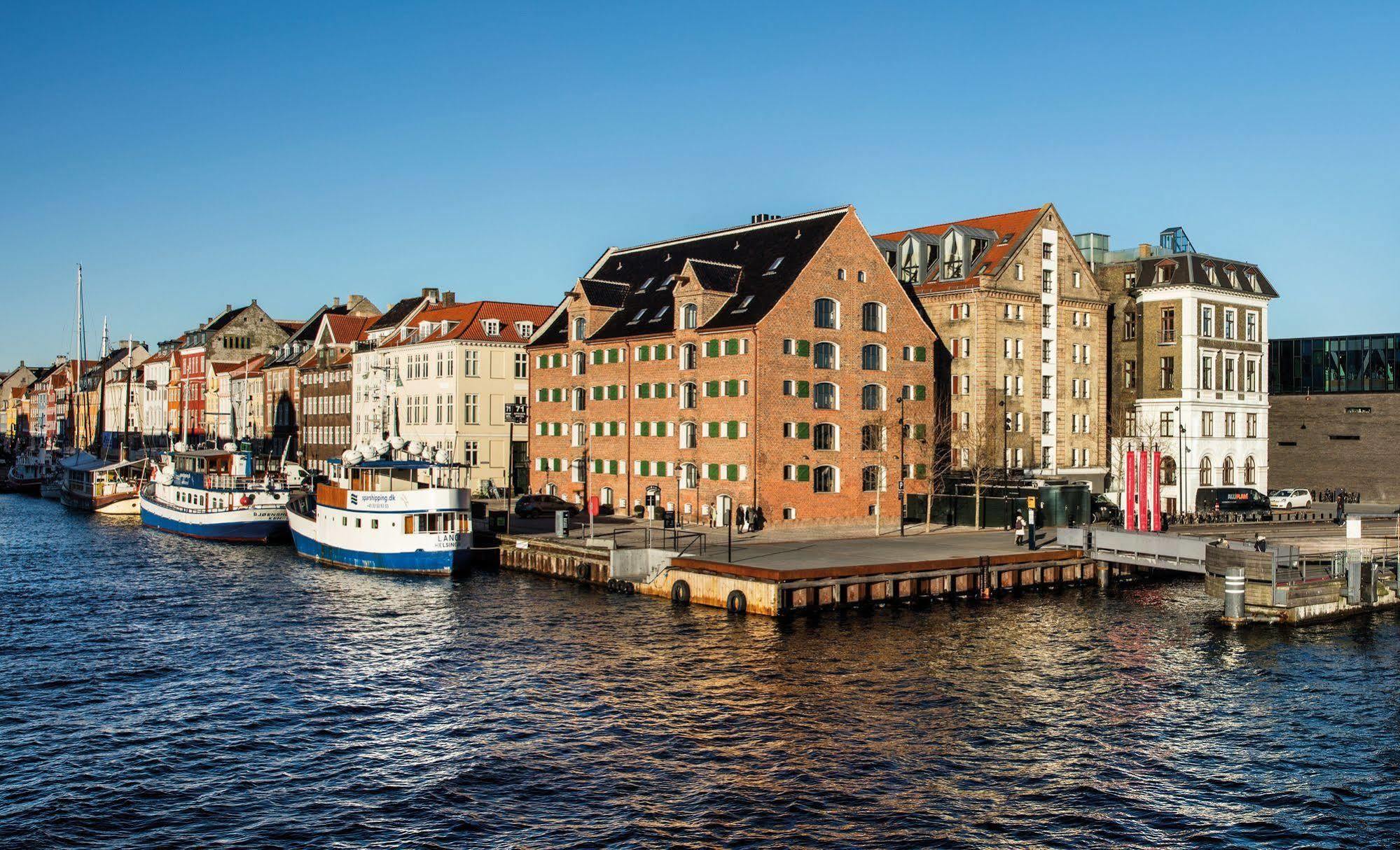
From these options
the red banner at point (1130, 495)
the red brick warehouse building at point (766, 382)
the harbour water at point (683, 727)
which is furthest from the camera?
the red brick warehouse building at point (766, 382)

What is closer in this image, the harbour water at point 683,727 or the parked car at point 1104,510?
the harbour water at point 683,727

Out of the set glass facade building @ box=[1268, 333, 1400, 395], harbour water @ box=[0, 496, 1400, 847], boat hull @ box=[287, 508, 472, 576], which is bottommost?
harbour water @ box=[0, 496, 1400, 847]

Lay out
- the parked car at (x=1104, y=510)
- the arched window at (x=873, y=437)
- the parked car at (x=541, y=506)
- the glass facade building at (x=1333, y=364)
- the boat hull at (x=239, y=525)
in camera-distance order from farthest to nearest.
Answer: the glass facade building at (x=1333, y=364), the parked car at (x=541, y=506), the boat hull at (x=239, y=525), the parked car at (x=1104, y=510), the arched window at (x=873, y=437)

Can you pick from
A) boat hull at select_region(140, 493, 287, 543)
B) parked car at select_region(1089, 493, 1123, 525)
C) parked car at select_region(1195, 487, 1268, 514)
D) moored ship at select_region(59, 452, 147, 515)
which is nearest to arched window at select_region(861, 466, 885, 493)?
parked car at select_region(1089, 493, 1123, 525)

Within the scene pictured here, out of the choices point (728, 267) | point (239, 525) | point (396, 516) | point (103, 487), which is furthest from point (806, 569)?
point (103, 487)

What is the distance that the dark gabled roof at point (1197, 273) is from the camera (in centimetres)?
8712

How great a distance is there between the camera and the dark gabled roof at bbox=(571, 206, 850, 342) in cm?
6831

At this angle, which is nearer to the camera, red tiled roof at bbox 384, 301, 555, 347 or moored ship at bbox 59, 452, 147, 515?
red tiled roof at bbox 384, 301, 555, 347

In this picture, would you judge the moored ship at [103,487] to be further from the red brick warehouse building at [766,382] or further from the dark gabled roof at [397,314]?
the red brick warehouse building at [766,382]

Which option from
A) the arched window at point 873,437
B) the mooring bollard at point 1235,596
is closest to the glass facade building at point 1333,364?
the arched window at point 873,437

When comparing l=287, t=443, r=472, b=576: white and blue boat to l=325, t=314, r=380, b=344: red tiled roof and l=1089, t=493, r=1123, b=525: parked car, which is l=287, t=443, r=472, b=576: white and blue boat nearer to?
l=1089, t=493, r=1123, b=525: parked car

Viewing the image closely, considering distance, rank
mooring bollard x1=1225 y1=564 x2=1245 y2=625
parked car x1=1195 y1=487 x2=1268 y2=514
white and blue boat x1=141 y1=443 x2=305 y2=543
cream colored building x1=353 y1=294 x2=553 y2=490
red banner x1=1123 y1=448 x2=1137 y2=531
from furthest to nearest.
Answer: cream colored building x1=353 y1=294 x2=553 y2=490 < parked car x1=1195 y1=487 x2=1268 y2=514 < white and blue boat x1=141 y1=443 x2=305 y2=543 < red banner x1=1123 y1=448 x2=1137 y2=531 < mooring bollard x1=1225 y1=564 x2=1245 y2=625

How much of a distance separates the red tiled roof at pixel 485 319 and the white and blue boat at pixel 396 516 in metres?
29.2

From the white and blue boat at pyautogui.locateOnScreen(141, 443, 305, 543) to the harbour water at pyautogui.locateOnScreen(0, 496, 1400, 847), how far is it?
85.1ft
